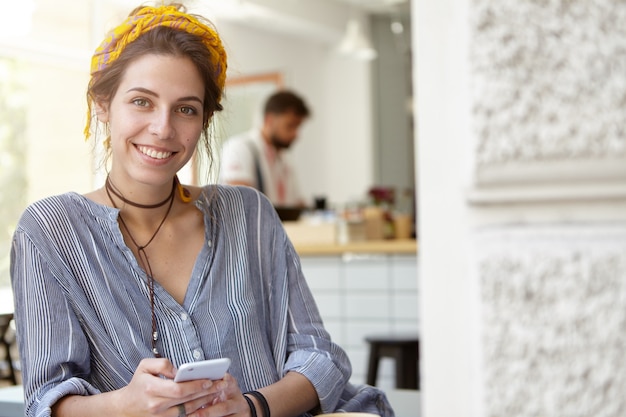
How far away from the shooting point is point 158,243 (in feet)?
5.08

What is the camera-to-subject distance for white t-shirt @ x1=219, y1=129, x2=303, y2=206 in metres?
5.13

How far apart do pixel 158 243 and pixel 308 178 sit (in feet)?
26.8

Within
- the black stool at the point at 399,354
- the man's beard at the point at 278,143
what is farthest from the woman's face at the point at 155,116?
the man's beard at the point at 278,143

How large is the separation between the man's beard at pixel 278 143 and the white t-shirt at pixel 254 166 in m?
0.03

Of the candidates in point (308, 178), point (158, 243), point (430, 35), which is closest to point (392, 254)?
point (158, 243)

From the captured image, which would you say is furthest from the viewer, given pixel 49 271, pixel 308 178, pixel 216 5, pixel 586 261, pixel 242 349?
pixel 308 178

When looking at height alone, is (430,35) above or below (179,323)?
above

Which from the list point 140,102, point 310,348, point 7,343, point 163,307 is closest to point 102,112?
point 140,102

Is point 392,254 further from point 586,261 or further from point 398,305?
point 586,261

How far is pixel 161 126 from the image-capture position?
4.77 feet

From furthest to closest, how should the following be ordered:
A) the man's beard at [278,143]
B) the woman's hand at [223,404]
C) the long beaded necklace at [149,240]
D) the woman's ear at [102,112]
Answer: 1. the man's beard at [278,143]
2. the woman's ear at [102,112]
3. the long beaded necklace at [149,240]
4. the woman's hand at [223,404]

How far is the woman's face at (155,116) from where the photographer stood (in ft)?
4.81

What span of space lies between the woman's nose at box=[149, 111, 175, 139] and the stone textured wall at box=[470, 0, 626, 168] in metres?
0.91

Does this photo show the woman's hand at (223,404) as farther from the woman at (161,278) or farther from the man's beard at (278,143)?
the man's beard at (278,143)
